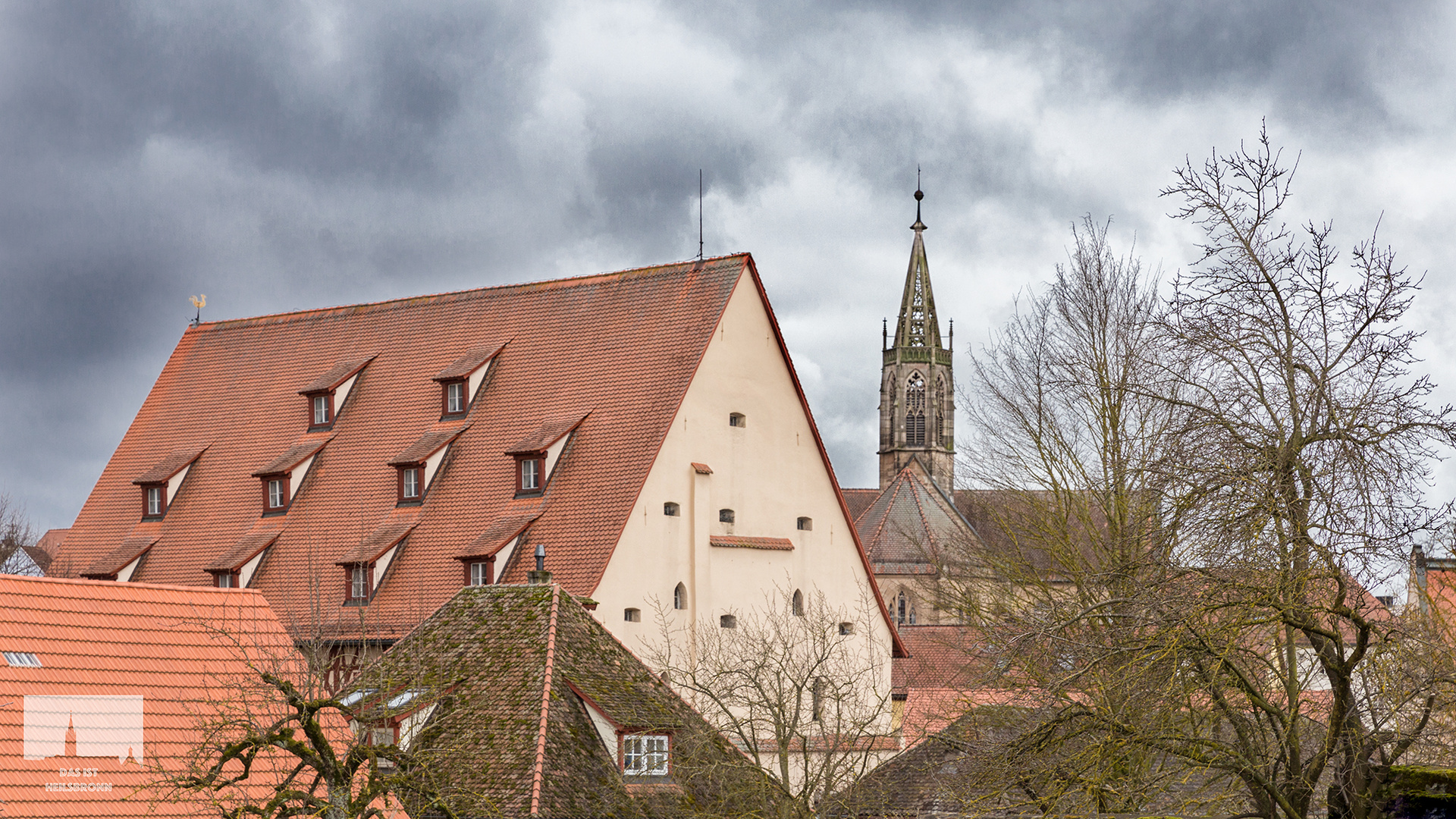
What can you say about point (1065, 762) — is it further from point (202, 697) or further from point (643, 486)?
point (643, 486)

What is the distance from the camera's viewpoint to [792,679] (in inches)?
934

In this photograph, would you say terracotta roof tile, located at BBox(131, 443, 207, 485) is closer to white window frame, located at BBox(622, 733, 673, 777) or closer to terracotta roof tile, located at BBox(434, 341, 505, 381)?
terracotta roof tile, located at BBox(434, 341, 505, 381)

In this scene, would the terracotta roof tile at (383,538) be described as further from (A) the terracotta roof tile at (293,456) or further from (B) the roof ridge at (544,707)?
(B) the roof ridge at (544,707)

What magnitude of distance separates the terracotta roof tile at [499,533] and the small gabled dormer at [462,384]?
13.9 ft

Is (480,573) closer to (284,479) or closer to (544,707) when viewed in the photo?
(284,479)

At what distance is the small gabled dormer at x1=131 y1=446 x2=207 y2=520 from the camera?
1571 inches

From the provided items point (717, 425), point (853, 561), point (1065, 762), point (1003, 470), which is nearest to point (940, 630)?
point (853, 561)

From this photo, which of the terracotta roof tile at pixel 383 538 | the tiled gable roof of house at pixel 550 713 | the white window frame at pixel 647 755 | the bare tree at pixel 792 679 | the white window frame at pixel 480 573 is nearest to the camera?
the tiled gable roof of house at pixel 550 713

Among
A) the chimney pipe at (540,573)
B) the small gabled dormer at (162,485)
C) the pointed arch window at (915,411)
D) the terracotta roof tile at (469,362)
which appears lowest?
the chimney pipe at (540,573)

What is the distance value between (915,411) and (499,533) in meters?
68.7

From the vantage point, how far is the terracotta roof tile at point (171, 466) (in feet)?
131

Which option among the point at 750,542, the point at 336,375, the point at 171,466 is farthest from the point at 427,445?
the point at 171,466

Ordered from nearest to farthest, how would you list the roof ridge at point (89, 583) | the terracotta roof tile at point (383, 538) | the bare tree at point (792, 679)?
the roof ridge at point (89, 583), the bare tree at point (792, 679), the terracotta roof tile at point (383, 538)

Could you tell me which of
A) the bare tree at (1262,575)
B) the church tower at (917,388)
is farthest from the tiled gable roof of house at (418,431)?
the church tower at (917,388)
